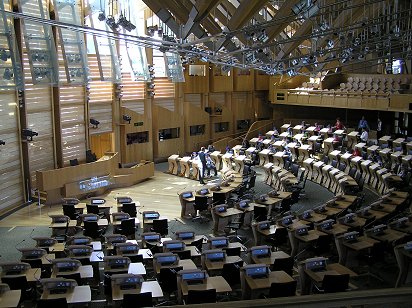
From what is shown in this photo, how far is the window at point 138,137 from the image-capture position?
2802 centimetres

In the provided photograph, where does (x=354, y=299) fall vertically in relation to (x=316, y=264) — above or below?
above

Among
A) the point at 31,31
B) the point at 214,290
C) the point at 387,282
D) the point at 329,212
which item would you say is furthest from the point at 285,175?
the point at 214,290

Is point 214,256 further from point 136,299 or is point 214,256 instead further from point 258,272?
point 136,299

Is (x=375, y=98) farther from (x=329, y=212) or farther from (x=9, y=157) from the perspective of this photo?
(x=9, y=157)

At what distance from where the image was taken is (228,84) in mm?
32812

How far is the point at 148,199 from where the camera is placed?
70.5ft

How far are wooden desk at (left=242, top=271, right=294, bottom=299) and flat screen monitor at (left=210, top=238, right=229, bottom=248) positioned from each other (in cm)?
193

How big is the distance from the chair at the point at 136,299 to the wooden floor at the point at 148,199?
Result: 353 inches

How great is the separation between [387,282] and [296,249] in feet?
7.69

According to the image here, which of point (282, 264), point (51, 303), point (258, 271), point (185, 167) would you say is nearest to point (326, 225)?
point (282, 264)

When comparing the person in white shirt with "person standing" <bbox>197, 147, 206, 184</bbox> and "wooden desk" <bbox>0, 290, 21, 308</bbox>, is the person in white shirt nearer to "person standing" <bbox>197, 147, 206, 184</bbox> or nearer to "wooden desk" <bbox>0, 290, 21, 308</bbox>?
"person standing" <bbox>197, 147, 206, 184</bbox>

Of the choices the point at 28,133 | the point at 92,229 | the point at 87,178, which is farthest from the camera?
the point at 87,178

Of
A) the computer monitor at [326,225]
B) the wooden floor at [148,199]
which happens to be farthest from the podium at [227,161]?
the computer monitor at [326,225]

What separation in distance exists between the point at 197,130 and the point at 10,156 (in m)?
13.6
